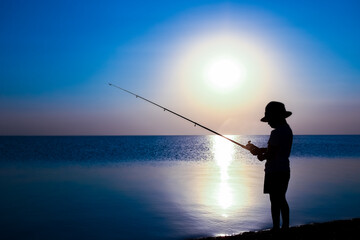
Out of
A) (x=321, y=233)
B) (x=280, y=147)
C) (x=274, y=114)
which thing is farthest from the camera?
(x=321, y=233)

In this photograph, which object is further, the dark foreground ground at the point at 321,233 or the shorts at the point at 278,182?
the dark foreground ground at the point at 321,233

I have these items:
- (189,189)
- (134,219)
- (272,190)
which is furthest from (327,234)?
(189,189)

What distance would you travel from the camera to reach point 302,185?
633 inches

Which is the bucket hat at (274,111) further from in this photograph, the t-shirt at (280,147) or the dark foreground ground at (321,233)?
the dark foreground ground at (321,233)

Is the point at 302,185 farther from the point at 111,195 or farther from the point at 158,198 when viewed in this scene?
the point at 111,195

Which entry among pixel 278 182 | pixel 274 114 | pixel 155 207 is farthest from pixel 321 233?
pixel 155 207

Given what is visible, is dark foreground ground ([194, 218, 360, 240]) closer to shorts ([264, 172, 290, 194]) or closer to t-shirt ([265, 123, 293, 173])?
shorts ([264, 172, 290, 194])

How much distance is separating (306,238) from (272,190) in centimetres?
173

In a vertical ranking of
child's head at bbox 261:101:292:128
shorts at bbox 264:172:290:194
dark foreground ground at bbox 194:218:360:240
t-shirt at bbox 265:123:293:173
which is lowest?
dark foreground ground at bbox 194:218:360:240

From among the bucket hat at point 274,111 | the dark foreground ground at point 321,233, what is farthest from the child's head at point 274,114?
the dark foreground ground at point 321,233

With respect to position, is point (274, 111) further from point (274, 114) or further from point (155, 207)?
point (155, 207)

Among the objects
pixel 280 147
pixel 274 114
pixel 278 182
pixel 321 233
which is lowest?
pixel 321 233

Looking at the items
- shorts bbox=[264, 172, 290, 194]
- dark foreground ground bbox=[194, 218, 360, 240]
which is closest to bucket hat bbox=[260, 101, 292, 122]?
shorts bbox=[264, 172, 290, 194]

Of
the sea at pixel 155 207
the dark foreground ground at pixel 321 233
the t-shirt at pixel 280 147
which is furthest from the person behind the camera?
the sea at pixel 155 207
